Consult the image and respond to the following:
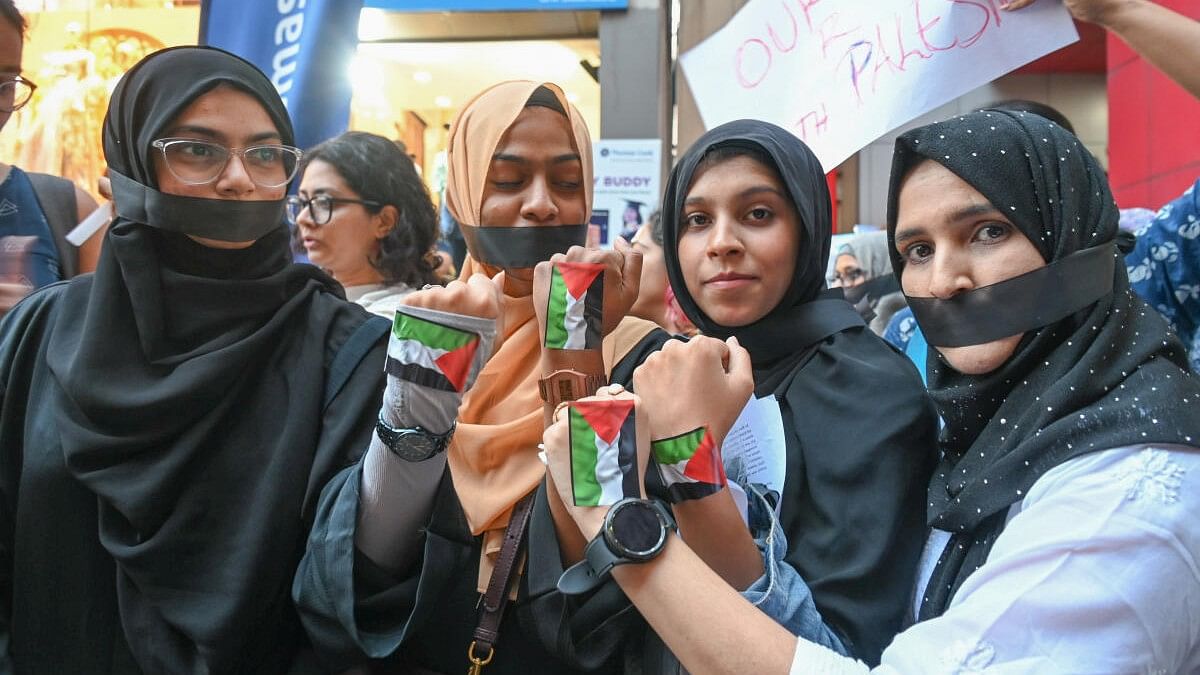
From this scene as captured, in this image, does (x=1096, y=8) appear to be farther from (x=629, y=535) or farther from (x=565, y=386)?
(x=629, y=535)

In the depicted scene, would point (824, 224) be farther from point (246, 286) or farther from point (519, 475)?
point (246, 286)

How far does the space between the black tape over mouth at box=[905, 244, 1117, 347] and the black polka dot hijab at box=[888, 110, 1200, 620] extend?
0.01 m

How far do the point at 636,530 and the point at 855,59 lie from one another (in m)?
1.53

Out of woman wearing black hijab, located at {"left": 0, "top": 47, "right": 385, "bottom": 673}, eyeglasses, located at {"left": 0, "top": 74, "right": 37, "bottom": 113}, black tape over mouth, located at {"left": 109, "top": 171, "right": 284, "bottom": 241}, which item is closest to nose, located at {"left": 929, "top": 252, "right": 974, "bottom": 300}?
woman wearing black hijab, located at {"left": 0, "top": 47, "right": 385, "bottom": 673}

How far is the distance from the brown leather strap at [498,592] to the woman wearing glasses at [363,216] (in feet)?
5.28

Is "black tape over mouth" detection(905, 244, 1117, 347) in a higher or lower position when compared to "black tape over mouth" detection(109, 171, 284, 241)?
lower

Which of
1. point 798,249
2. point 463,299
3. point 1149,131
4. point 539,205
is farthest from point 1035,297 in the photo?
point 1149,131

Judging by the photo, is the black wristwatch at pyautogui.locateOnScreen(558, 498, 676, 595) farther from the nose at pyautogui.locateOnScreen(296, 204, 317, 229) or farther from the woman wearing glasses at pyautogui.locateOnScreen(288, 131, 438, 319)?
the nose at pyautogui.locateOnScreen(296, 204, 317, 229)

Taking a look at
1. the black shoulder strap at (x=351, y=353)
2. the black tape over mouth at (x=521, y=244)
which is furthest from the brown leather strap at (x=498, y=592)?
the black tape over mouth at (x=521, y=244)

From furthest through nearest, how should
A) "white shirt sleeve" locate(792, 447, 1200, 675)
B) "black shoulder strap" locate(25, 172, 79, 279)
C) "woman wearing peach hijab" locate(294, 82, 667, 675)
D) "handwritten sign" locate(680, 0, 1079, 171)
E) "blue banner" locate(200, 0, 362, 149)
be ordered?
"blue banner" locate(200, 0, 362, 149) → "black shoulder strap" locate(25, 172, 79, 279) → "handwritten sign" locate(680, 0, 1079, 171) → "woman wearing peach hijab" locate(294, 82, 667, 675) → "white shirt sleeve" locate(792, 447, 1200, 675)

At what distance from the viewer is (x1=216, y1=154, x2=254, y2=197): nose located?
169 centimetres

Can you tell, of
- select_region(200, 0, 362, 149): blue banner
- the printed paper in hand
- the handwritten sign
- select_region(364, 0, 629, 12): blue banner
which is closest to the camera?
the printed paper in hand

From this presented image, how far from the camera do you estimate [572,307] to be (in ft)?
4.89

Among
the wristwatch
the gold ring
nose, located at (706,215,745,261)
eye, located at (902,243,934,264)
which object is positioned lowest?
the gold ring
